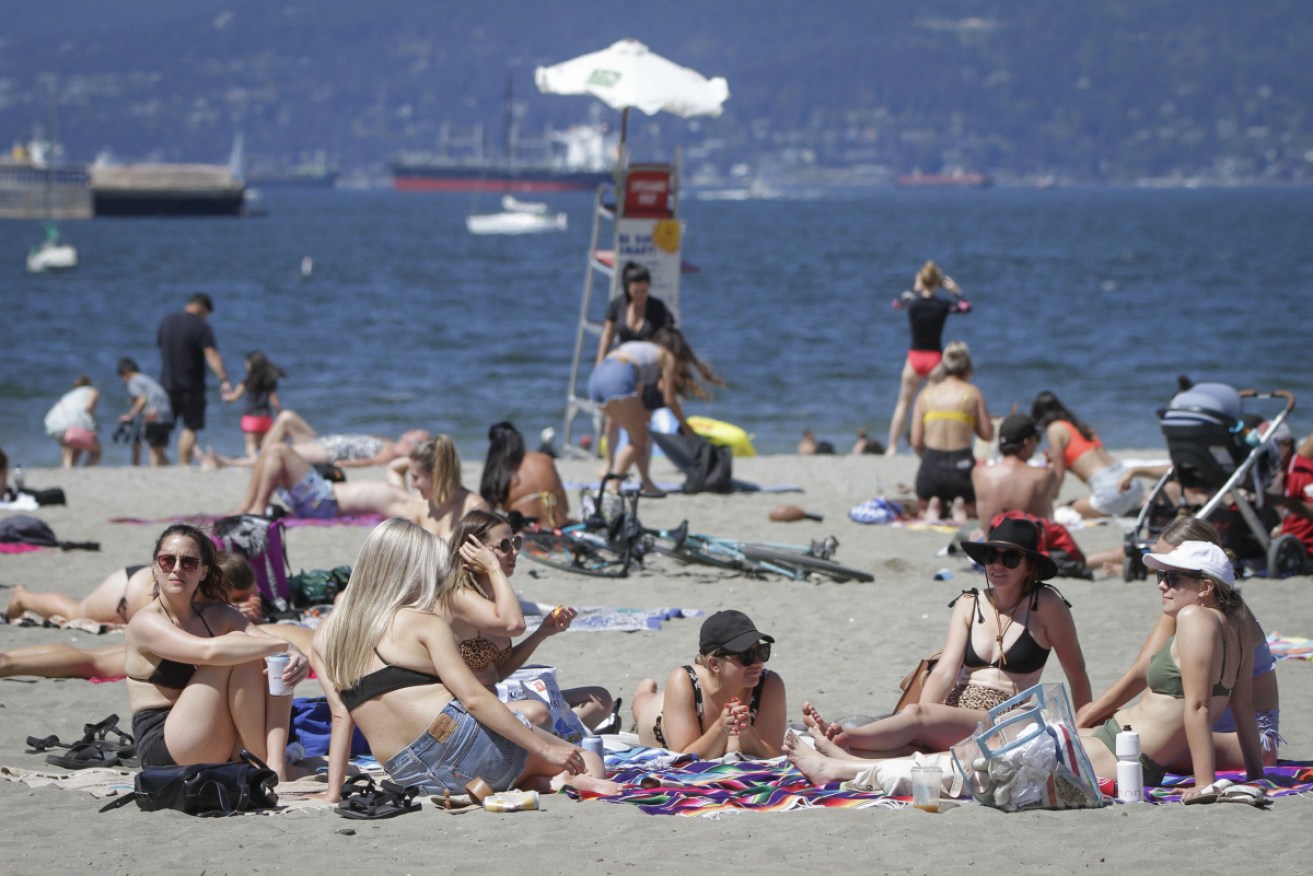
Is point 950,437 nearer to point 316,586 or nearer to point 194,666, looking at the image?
point 316,586

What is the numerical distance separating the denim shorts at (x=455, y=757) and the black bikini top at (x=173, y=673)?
66 centimetres

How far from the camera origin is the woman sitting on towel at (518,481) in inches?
345

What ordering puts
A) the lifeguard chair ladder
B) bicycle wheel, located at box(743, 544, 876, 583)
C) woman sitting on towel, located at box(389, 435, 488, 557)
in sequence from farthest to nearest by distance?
1. the lifeguard chair ladder
2. bicycle wheel, located at box(743, 544, 876, 583)
3. woman sitting on towel, located at box(389, 435, 488, 557)

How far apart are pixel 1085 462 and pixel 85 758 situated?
6639 millimetres

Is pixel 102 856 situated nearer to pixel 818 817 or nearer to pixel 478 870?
pixel 478 870

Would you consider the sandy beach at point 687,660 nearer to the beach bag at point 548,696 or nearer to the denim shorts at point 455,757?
the denim shorts at point 455,757

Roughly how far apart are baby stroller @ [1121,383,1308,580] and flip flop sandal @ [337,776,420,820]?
4523 mm

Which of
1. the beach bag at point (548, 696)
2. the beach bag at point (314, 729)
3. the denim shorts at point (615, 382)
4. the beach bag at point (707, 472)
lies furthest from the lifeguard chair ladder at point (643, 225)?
the beach bag at point (548, 696)

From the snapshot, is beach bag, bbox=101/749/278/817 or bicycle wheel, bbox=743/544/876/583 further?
bicycle wheel, bbox=743/544/876/583

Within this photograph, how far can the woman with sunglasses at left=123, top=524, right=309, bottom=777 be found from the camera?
191 inches

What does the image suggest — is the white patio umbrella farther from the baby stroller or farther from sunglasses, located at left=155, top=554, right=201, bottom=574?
sunglasses, located at left=155, top=554, right=201, bottom=574

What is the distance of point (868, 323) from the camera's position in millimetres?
34188

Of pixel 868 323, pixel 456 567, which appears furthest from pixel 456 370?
pixel 456 567

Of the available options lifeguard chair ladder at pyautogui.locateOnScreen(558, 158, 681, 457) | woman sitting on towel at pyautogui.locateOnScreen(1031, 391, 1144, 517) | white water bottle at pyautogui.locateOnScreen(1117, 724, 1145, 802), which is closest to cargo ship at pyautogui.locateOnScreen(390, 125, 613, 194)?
lifeguard chair ladder at pyautogui.locateOnScreen(558, 158, 681, 457)
